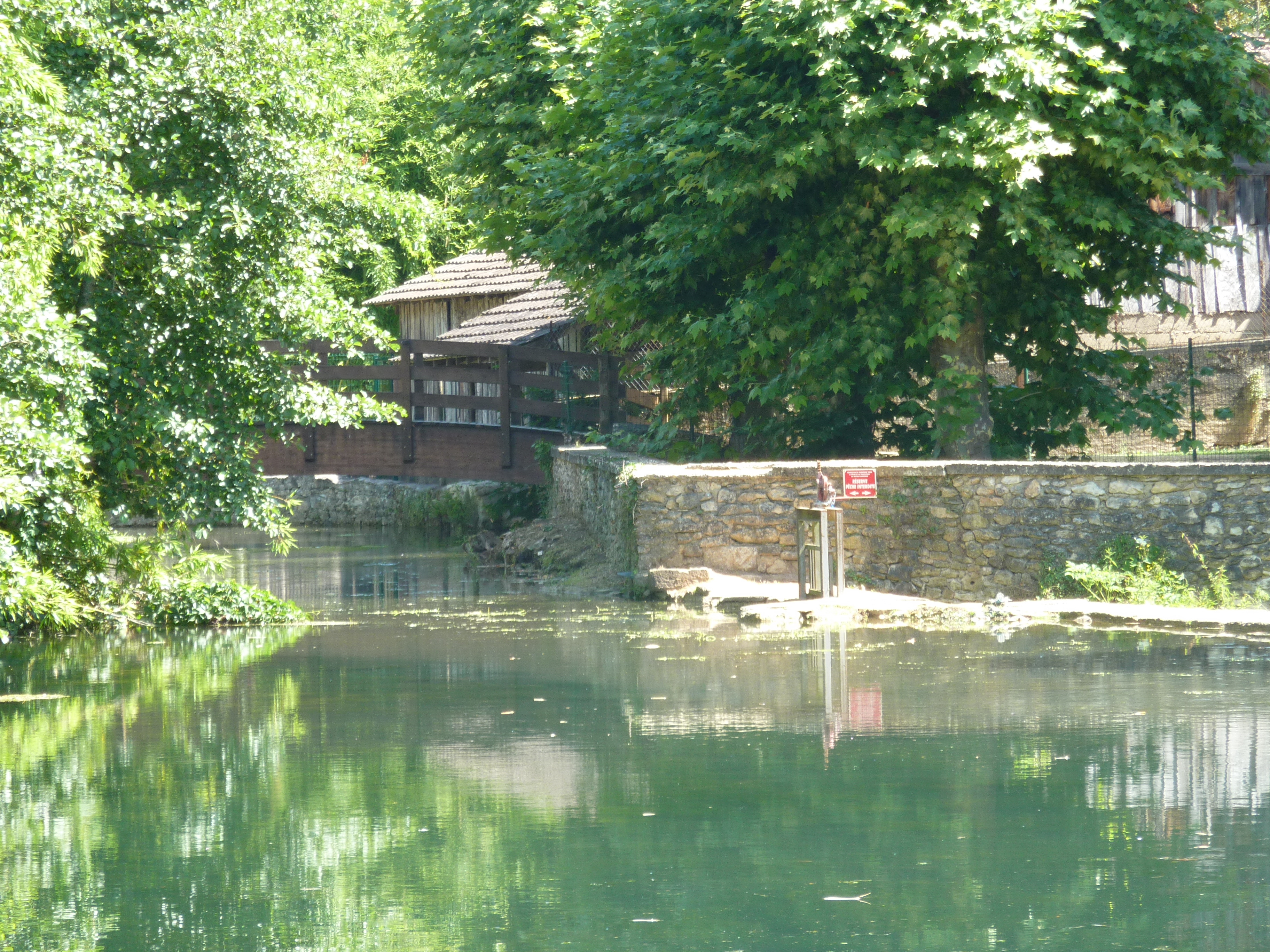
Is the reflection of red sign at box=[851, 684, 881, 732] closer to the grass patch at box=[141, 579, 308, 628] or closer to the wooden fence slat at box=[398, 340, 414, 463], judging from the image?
the grass patch at box=[141, 579, 308, 628]

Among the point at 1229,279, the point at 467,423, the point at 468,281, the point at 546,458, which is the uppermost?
the point at 468,281

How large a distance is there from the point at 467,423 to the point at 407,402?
1135mm

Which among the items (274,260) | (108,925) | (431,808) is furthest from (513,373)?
(108,925)

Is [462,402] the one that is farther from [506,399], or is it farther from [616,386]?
[616,386]

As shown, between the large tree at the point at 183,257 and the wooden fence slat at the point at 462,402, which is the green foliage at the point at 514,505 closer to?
the wooden fence slat at the point at 462,402

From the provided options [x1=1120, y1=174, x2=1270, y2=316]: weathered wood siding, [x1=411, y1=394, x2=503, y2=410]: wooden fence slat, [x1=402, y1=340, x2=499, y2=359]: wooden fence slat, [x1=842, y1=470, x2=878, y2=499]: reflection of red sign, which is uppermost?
[x1=1120, y1=174, x2=1270, y2=316]: weathered wood siding

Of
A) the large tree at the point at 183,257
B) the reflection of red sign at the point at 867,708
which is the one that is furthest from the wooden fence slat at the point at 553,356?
the reflection of red sign at the point at 867,708

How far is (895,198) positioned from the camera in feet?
55.7

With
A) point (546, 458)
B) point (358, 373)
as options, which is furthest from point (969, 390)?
point (358, 373)

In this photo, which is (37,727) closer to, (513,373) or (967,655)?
(967,655)

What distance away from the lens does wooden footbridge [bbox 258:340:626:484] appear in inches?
1000

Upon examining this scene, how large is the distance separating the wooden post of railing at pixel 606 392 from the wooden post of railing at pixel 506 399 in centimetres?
197

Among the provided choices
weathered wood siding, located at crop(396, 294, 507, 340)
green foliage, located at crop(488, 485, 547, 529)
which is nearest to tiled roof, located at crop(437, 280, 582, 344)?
weathered wood siding, located at crop(396, 294, 507, 340)

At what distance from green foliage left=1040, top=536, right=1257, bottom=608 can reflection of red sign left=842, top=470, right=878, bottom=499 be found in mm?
1819
